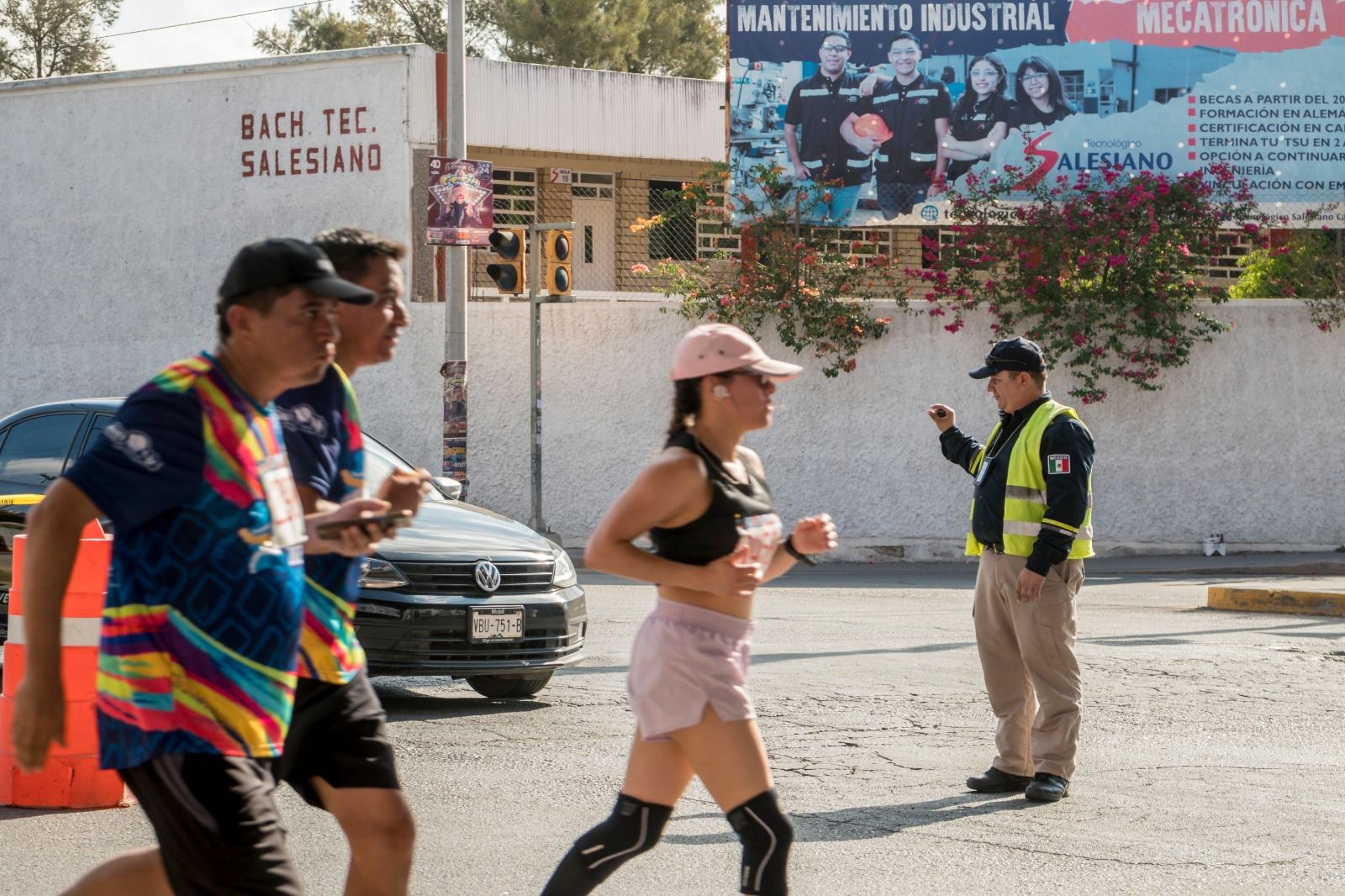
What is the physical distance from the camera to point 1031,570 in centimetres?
693

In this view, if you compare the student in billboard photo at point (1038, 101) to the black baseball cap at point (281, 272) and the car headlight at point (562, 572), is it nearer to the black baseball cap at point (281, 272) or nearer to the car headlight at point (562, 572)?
the car headlight at point (562, 572)

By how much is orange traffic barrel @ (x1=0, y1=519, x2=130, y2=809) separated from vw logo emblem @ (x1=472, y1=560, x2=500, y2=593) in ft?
7.35

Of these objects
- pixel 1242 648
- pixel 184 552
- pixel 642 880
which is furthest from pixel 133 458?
pixel 1242 648

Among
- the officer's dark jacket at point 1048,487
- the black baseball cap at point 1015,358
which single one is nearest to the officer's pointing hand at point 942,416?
the officer's dark jacket at point 1048,487

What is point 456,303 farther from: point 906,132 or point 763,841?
point 763,841

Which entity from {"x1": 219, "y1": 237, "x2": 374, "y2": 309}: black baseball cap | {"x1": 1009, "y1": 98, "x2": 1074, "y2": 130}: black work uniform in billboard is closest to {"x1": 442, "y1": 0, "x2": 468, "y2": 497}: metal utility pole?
Answer: {"x1": 1009, "y1": 98, "x2": 1074, "y2": 130}: black work uniform in billboard

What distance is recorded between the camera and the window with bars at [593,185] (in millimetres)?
29172

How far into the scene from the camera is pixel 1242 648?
11.6 metres

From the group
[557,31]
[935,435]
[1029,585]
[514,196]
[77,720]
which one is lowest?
[77,720]

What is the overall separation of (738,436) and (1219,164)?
18031mm

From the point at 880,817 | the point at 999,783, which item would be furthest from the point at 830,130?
the point at 880,817

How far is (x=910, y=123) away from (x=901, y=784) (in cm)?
1547

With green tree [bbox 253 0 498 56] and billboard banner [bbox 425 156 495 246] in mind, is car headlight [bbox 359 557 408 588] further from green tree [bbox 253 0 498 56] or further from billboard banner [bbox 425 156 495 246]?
green tree [bbox 253 0 498 56]

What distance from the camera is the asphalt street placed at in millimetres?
5746
